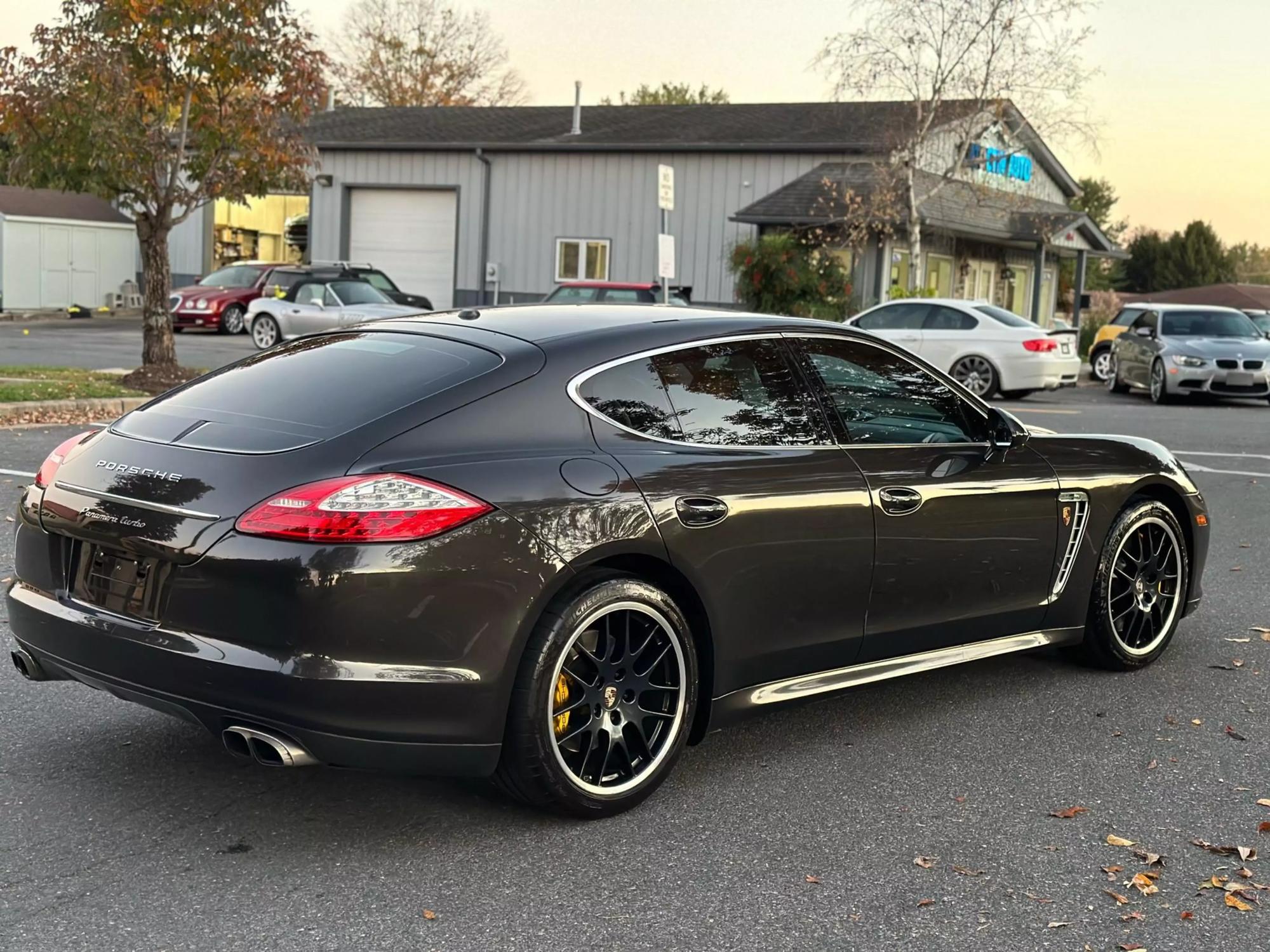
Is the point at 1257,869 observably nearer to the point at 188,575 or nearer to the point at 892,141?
the point at 188,575

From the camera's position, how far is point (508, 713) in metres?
Result: 3.92

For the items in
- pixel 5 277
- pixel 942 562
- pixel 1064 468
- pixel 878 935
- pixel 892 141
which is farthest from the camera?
pixel 5 277

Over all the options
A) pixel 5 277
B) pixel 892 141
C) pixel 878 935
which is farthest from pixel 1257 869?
pixel 5 277

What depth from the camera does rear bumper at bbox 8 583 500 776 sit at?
3656 millimetres

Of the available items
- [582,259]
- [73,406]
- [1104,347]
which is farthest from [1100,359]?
[73,406]

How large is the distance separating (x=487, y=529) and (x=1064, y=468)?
272 cm

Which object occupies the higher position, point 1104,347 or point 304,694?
point 1104,347

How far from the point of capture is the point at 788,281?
99.2ft

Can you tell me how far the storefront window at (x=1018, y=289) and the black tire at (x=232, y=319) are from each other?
2056 centimetres

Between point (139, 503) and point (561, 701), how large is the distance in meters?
1.28

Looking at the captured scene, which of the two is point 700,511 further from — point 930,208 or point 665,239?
point 930,208

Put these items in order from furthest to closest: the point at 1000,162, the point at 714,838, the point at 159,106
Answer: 1. the point at 1000,162
2. the point at 159,106
3. the point at 714,838

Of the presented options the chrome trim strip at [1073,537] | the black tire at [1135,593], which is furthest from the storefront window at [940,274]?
the chrome trim strip at [1073,537]

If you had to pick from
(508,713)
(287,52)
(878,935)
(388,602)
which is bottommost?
(878,935)
